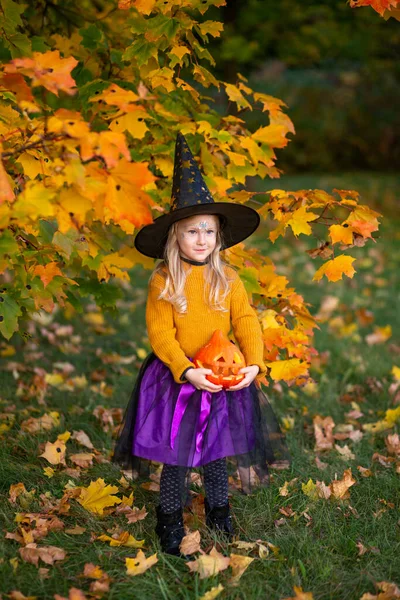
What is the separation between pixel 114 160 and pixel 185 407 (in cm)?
108

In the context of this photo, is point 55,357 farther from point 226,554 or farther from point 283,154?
point 283,154

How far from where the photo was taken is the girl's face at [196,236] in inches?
102

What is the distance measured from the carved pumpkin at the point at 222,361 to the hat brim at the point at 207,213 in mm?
466

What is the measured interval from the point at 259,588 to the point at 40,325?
361 centimetres

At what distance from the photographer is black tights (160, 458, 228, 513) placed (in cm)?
266

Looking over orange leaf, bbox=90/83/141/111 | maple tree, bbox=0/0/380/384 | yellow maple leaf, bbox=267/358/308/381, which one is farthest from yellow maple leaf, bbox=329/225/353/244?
orange leaf, bbox=90/83/141/111

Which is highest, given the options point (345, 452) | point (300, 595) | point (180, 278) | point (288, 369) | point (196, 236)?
point (196, 236)

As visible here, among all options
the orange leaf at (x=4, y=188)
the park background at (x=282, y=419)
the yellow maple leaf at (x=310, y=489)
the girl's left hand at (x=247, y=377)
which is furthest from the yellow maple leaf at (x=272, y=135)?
the yellow maple leaf at (x=310, y=489)

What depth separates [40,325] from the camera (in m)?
5.48

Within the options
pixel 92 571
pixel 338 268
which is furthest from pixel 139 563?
pixel 338 268

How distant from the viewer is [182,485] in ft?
8.72

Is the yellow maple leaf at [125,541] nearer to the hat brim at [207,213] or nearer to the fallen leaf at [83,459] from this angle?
the fallen leaf at [83,459]

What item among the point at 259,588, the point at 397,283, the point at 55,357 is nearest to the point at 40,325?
the point at 55,357

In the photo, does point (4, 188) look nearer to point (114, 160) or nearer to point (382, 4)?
point (114, 160)
